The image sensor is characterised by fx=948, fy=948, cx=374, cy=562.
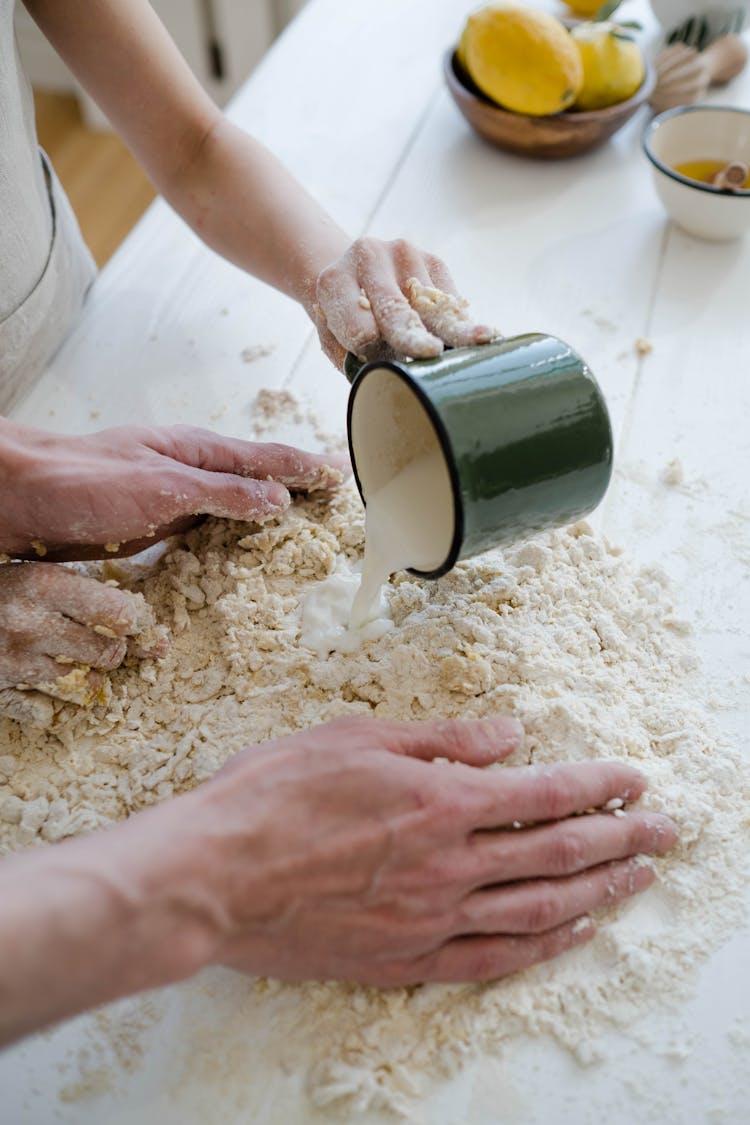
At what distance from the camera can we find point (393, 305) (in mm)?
863

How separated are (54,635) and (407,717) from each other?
0.33 metres

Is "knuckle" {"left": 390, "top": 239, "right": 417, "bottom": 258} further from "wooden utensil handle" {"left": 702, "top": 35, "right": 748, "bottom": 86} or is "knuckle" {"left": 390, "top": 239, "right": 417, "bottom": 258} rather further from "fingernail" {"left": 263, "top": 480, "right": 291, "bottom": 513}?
"wooden utensil handle" {"left": 702, "top": 35, "right": 748, "bottom": 86}

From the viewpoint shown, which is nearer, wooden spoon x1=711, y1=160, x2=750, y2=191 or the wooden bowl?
wooden spoon x1=711, y1=160, x2=750, y2=191

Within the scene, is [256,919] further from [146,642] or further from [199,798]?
[146,642]

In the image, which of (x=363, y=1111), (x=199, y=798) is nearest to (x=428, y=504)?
(x=199, y=798)

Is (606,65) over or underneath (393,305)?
underneath

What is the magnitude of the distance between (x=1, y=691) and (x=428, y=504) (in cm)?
42

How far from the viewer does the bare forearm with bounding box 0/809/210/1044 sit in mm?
564

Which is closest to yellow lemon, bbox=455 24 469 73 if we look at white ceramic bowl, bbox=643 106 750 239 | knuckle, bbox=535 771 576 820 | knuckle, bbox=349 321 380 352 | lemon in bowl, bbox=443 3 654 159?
lemon in bowl, bbox=443 3 654 159

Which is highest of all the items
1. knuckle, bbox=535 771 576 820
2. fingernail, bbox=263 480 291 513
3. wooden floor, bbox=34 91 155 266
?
fingernail, bbox=263 480 291 513

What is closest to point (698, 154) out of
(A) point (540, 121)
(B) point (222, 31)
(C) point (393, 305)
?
(A) point (540, 121)

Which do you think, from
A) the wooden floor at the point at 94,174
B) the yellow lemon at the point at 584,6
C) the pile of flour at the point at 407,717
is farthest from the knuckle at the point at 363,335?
the wooden floor at the point at 94,174

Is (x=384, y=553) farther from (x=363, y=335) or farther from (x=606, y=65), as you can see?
(x=606, y=65)

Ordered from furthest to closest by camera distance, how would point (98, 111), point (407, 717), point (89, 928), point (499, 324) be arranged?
point (98, 111), point (499, 324), point (407, 717), point (89, 928)
